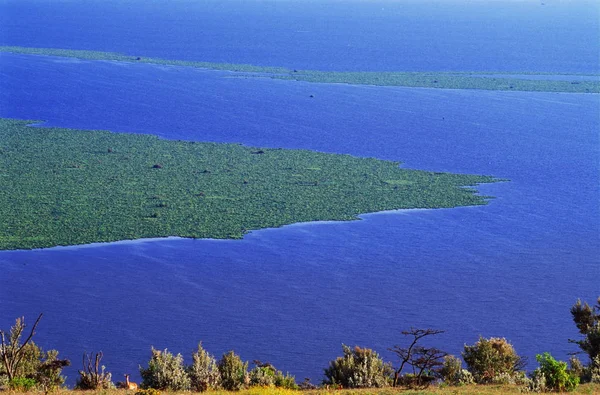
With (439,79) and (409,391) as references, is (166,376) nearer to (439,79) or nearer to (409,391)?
(409,391)

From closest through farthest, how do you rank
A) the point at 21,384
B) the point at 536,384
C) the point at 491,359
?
the point at 21,384 < the point at 536,384 < the point at 491,359

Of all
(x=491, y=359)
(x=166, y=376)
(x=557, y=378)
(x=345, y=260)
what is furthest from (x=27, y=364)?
(x=345, y=260)

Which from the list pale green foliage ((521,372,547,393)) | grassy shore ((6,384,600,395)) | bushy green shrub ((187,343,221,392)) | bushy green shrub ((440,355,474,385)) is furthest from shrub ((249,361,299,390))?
pale green foliage ((521,372,547,393))

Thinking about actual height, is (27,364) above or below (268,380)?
above

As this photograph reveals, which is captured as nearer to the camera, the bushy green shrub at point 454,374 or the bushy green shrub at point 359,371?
the bushy green shrub at point 359,371

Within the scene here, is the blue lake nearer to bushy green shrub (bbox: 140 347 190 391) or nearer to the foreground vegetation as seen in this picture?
the foreground vegetation

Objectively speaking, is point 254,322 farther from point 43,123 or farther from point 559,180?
point 43,123

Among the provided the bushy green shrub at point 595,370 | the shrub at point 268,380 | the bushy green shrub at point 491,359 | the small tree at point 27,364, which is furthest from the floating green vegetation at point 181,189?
the bushy green shrub at point 595,370

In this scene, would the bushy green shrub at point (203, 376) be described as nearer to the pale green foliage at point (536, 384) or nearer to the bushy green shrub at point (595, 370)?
the pale green foliage at point (536, 384)
